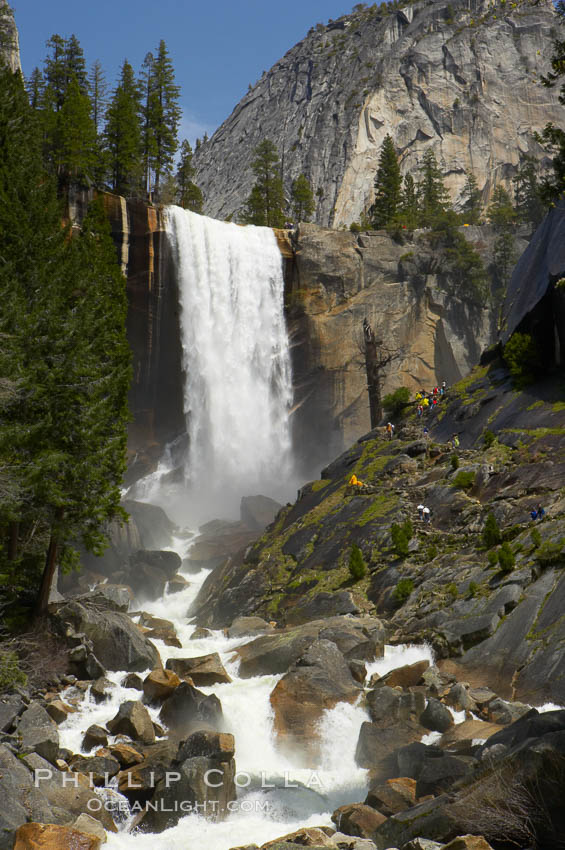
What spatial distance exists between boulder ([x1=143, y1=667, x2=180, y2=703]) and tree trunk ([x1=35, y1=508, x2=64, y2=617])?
13.7ft

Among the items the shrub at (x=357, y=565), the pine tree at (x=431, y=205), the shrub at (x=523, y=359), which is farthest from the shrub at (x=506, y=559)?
the pine tree at (x=431, y=205)

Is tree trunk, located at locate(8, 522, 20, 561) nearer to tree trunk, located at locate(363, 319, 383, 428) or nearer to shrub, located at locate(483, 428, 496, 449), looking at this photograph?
shrub, located at locate(483, 428, 496, 449)

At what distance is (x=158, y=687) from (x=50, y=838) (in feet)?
23.7

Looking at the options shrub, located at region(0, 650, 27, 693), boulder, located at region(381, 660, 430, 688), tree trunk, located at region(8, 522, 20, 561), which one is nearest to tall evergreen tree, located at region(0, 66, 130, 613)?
tree trunk, located at region(8, 522, 20, 561)

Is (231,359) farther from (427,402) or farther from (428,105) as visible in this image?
(428,105)

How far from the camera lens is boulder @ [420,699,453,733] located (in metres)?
14.7

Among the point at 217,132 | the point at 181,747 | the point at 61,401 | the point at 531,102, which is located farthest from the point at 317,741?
the point at 217,132

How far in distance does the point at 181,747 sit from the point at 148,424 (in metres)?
41.8

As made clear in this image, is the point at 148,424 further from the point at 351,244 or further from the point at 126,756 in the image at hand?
the point at 126,756

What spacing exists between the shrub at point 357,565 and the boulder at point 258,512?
1987 cm

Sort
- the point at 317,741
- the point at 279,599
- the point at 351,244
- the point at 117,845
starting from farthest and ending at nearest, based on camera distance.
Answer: the point at 351,244
the point at 279,599
the point at 317,741
the point at 117,845

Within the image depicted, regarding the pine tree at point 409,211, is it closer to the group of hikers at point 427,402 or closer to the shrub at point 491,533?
the group of hikers at point 427,402

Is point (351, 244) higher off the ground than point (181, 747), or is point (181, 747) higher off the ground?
point (351, 244)

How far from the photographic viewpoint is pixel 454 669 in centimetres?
1764
